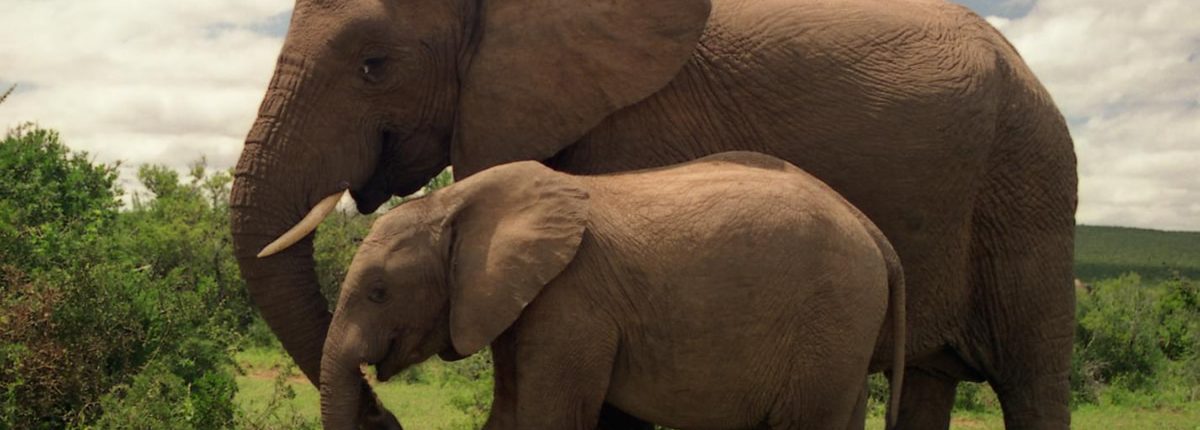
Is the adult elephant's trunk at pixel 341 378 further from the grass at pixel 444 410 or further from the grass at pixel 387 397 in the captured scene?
the grass at pixel 444 410

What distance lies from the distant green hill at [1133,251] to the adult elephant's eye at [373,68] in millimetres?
43596

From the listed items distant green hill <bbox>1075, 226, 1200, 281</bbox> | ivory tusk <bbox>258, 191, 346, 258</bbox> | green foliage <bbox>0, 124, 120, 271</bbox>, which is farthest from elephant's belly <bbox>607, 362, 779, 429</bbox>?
distant green hill <bbox>1075, 226, 1200, 281</bbox>

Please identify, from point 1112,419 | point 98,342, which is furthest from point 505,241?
point 1112,419

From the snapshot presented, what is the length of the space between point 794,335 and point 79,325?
413cm

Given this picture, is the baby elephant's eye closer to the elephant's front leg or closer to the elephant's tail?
the elephant's front leg

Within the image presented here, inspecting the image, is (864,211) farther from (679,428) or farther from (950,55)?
(679,428)

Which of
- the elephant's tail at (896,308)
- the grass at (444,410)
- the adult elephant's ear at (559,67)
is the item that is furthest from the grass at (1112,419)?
the adult elephant's ear at (559,67)

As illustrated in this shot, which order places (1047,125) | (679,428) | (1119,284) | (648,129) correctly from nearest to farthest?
(679,428) → (648,129) → (1047,125) → (1119,284)

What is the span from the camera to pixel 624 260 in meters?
4.37

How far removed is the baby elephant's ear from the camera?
14.0 feet

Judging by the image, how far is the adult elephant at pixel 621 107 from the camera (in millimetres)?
5066

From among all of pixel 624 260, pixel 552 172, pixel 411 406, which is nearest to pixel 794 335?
pixel 624 260

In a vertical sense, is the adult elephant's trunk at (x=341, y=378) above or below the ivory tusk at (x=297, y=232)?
below

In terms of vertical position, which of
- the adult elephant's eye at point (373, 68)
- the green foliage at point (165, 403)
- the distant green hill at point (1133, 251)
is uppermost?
the distant green hill at point (1133, 251)
